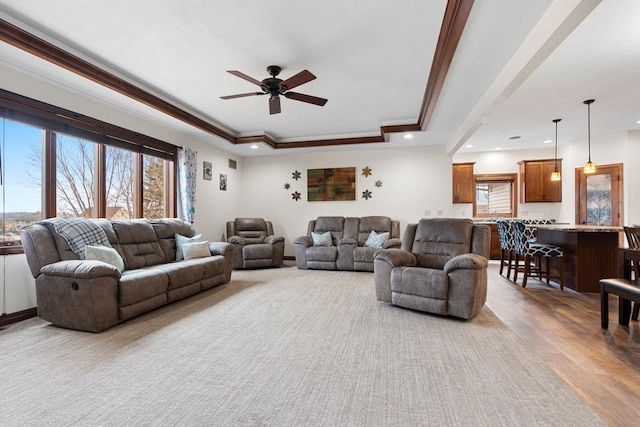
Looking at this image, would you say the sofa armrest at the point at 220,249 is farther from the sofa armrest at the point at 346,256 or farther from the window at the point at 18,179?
the sofa armrest at the point at 346,256

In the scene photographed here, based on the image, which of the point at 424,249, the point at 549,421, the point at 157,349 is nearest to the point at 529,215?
the point at 424,249

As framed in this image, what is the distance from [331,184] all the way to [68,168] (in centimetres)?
470

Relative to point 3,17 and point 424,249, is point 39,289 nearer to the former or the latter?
point 3,17

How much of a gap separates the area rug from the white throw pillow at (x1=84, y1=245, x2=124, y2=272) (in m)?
0.71

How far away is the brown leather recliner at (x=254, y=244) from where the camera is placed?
5.76 meters

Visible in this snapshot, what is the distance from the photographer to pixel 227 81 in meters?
3.62

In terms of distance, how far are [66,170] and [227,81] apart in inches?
90.4

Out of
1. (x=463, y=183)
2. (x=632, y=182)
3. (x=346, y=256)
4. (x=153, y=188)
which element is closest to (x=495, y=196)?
(x=463, y=183)

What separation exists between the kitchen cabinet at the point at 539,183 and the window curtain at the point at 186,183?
7.51 metres

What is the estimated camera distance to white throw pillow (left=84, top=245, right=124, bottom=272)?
3088 mm

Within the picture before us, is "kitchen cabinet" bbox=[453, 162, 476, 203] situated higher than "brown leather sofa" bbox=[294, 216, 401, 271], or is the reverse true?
"kitchen cabinet" bbox=[453, 162, 476, 203]

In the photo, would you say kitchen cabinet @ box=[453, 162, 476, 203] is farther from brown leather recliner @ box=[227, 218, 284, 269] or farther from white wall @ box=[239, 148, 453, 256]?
brown leather recliner @ box=[227, 218, 284, 269]

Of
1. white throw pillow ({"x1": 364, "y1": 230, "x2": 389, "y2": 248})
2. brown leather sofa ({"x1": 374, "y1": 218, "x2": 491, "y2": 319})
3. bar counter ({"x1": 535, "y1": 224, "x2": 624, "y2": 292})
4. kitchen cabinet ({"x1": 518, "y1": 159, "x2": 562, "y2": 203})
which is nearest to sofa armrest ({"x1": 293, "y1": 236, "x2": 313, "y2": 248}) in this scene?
white throw pillow ({"x1": 364, "y1": 230, "x2": 389, "y2": 248})

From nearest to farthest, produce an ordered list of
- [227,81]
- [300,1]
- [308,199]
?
1. [300,1]
2. [227,81]
3. [308,199]
